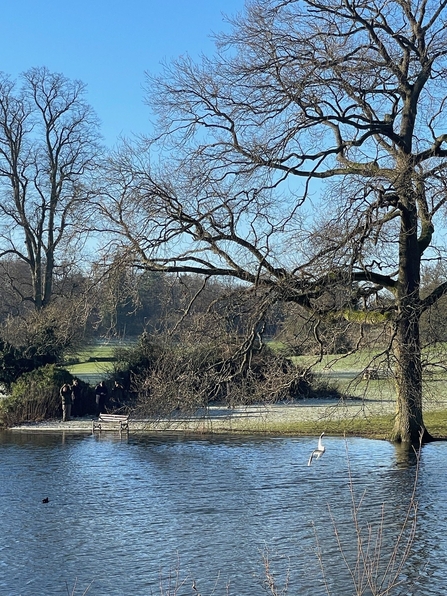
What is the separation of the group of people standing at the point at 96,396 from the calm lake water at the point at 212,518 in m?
7.92

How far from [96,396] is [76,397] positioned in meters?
0.95

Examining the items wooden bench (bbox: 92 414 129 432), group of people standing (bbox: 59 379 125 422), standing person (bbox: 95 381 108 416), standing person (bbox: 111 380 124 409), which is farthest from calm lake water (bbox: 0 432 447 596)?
standing person (bbox: 111 380 124 409)

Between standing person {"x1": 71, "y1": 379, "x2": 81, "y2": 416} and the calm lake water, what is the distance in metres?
9.18

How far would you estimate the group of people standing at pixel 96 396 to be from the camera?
3225 cm

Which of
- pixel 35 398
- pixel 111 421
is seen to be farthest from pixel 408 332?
pixel 35 398

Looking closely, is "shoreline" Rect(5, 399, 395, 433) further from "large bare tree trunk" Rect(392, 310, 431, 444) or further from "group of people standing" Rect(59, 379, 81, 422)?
"large bare tree trunk" Rect(392, 310, 431, 444)

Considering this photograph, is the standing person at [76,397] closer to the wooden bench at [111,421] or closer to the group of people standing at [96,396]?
the group of people standing at [96,396]

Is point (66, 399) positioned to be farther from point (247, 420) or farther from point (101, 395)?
point (247, 420)

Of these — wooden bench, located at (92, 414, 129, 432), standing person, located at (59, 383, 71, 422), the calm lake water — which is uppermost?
standing person, located at (59, 383, 71, 422)

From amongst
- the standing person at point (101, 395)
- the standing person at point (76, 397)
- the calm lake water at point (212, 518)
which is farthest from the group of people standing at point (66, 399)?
the calm lake water at point (212, 518)

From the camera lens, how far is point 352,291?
2003 cm

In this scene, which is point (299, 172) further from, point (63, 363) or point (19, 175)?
point (19, 175)

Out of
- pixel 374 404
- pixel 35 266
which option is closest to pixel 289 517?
pixel 374 404

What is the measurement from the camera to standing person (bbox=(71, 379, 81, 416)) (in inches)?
1319
